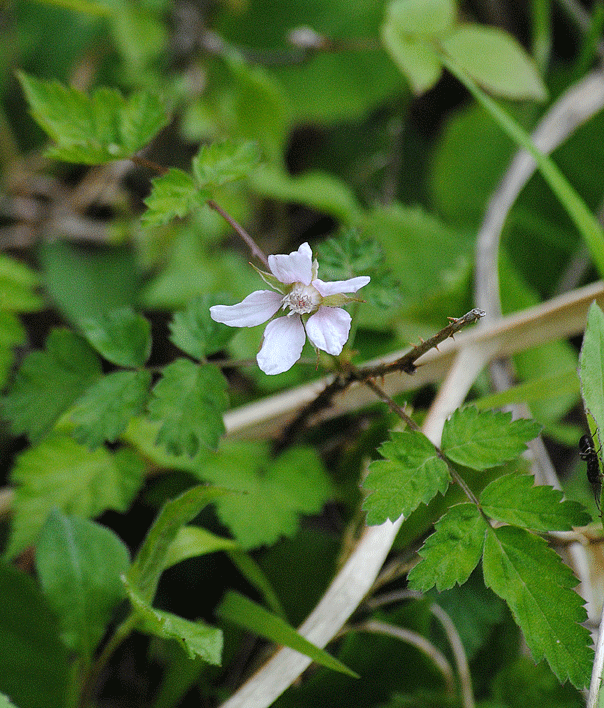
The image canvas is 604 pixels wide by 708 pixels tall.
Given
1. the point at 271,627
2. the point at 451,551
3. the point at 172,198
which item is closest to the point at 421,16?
the point at 172,198

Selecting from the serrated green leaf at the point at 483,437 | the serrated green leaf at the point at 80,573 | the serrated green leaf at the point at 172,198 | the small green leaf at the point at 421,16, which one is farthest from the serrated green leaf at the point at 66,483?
the small green leaf at the point at 421,16

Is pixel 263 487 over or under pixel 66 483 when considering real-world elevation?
under

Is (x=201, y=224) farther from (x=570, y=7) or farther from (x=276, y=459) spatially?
(x=570, y=7)

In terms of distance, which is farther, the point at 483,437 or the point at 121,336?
the point at 121,336

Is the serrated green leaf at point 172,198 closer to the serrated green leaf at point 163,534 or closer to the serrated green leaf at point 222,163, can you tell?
the serrated green leaf at point 222,163

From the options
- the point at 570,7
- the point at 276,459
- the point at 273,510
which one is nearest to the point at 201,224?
the point at 276,459

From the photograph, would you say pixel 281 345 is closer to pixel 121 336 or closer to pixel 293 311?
pixel 293 311
